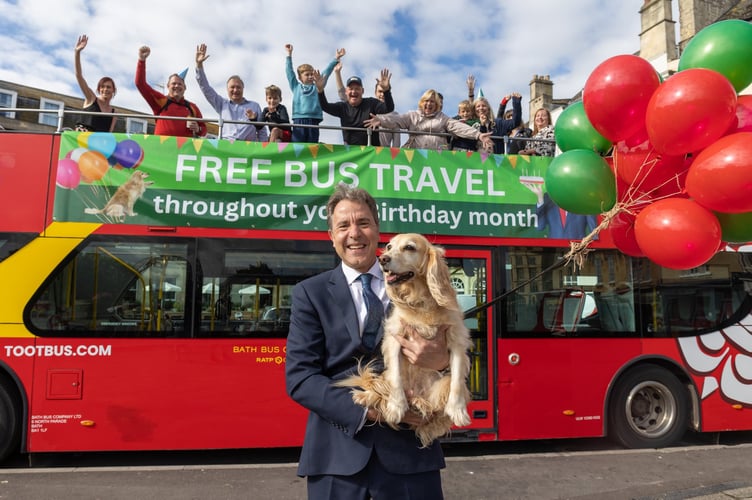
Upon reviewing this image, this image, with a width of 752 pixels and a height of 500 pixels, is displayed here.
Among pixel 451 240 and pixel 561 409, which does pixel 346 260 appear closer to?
pixel 451 240

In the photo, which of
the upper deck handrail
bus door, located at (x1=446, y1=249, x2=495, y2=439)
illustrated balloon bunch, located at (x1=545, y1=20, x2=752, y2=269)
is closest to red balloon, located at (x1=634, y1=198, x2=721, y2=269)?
illustrated balloon bunch, located at (x1=545, y1=20, x2=752, y2=269)

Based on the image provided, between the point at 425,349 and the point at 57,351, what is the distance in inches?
182

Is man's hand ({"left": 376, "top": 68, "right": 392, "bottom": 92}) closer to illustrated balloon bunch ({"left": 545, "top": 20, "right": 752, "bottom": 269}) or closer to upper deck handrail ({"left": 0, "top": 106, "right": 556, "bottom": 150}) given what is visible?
upper deck handrail ({"left": 0, "top": 106, "right": 556, "bottom": 150})

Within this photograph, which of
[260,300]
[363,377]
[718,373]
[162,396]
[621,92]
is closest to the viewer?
[363,377]

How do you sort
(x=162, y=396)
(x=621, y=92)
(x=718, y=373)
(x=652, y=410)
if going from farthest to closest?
(x=652, y=410), (x=718, y=373), (x=162, y=396), (x=621, y=92)

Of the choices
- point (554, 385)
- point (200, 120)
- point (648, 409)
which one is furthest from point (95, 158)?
point (648, 409)

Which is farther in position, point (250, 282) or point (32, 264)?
point (250, 282)

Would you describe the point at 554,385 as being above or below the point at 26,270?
below

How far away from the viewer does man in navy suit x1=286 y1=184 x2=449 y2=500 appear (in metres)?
1.75

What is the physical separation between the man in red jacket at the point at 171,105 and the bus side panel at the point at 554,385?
14.9ft

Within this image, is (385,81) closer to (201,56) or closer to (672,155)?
(201,56)

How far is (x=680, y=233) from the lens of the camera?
9.27 feet

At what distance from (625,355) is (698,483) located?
60.1 inches

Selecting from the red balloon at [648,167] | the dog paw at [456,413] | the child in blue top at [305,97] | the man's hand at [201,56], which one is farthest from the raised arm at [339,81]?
the dog paw at [456,413]
